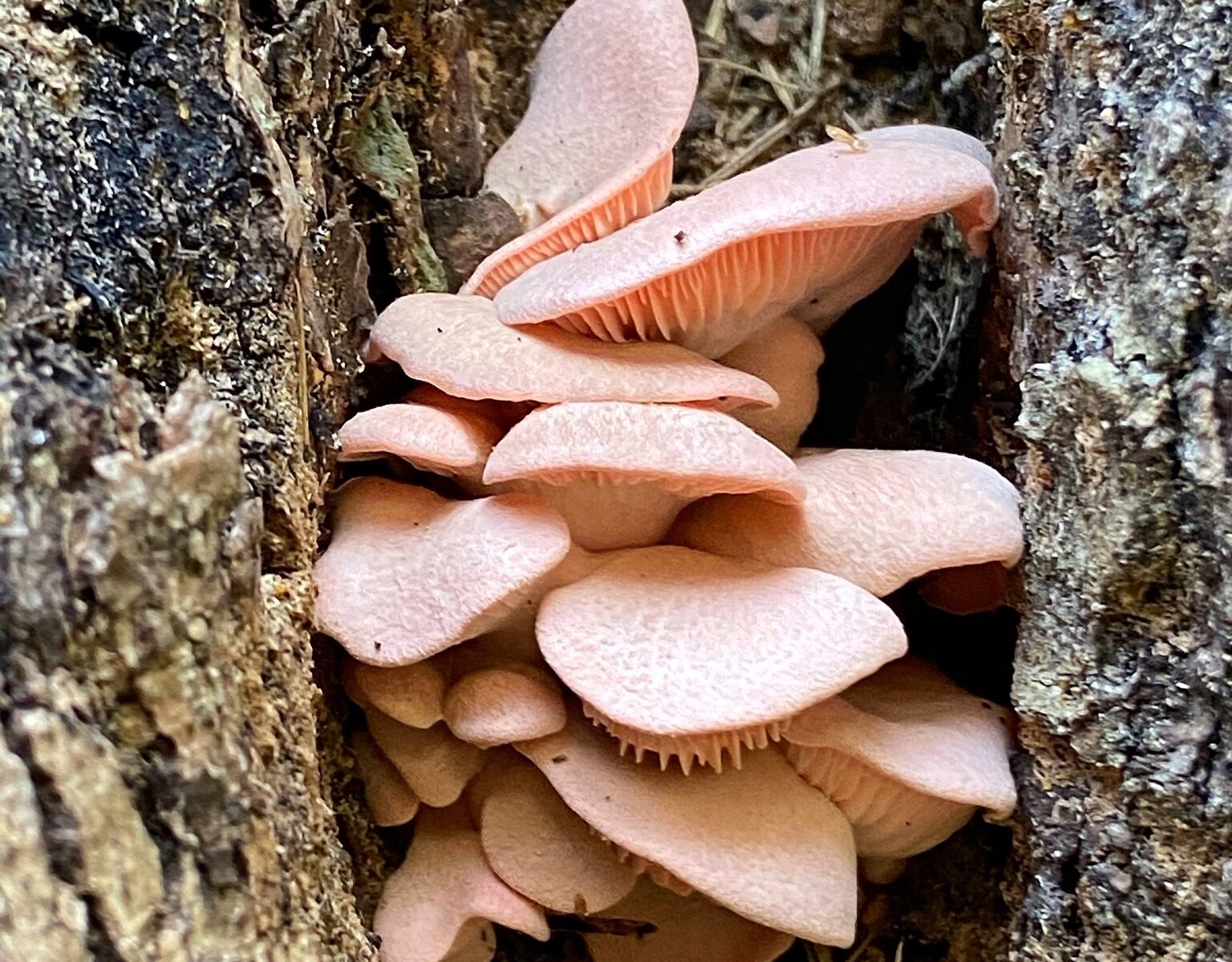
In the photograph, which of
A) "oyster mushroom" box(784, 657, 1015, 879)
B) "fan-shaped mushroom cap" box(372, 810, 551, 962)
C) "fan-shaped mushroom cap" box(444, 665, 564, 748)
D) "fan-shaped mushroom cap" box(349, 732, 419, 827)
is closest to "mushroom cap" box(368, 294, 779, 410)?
"fan-shaped mushroom cap" box(444, 665, 564, 748)

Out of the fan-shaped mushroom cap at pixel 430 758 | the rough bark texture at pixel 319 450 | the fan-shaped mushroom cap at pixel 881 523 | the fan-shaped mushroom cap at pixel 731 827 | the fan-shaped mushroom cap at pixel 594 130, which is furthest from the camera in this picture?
the fan-shaped mushroom cap at pixel 594 130

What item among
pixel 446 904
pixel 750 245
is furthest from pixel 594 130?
pixel 446 904

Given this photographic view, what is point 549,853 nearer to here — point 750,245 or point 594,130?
point 750,245

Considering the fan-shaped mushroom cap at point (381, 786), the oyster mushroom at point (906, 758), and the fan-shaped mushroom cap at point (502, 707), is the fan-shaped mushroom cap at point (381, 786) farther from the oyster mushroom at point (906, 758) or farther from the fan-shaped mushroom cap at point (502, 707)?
the oyster mushroom at point (906, 758)

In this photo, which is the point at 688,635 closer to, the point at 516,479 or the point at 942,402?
the point at 516,479

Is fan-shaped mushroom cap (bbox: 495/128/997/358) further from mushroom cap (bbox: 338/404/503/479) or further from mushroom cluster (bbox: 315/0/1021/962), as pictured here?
mushroom cap (bbox: 338/404/503/479)

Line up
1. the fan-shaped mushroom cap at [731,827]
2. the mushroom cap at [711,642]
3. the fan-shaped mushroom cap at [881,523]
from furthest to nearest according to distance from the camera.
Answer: the fan-shaped mushroom cap at [881,523] → the fan-shaped mushroom cap at [731,827] → the mushroom cap at [711,642]

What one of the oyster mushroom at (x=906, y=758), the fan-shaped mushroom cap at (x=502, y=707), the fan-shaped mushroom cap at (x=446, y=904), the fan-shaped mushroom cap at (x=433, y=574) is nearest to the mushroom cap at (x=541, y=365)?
the fan-shaped mushroom cap at (x=433, y=574)
